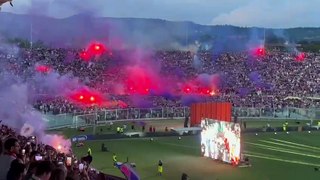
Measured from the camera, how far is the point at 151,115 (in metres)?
62.0

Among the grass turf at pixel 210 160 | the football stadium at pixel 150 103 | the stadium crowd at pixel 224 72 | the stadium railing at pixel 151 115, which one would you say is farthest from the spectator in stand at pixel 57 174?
the stadium crowd at pixel 224 72

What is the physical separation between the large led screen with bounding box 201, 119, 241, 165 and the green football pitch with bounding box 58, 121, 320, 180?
2.19 ft

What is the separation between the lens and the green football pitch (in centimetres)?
3253

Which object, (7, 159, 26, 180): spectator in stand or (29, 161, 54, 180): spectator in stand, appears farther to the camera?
(7, 159, 26, 180): spectator in stand

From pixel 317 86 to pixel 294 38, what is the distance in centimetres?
6081

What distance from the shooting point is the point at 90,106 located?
62125mm

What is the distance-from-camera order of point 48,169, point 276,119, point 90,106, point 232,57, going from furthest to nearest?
point 232,57 < point 276,119 < point 90,106 < point 48,169

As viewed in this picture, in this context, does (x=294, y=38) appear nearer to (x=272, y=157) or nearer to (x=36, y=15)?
(x=36, y=15)

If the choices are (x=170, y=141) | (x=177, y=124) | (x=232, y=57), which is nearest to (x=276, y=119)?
(x=177, y=124)

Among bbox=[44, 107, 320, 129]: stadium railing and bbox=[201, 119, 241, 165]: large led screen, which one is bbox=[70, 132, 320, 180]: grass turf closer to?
bbox=[201, 119, 241, 165]: large led screen

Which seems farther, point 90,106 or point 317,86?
point 317,86

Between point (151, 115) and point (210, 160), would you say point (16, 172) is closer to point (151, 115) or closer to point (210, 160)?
point (210, 160)

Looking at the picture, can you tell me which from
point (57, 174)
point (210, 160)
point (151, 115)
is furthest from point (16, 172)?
point (151, 115)

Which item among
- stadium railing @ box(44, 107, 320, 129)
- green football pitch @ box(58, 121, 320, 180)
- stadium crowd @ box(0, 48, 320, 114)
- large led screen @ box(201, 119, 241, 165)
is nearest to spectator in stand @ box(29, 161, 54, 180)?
green football pitch @ box(58, 121, 320, 180)
